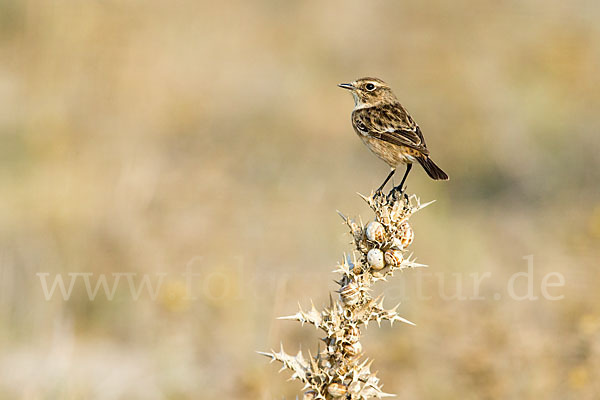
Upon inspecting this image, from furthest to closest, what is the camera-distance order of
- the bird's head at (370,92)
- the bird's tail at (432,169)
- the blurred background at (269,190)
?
the blurred background at (269,190) < the bird's head at (370,92) < the bird's tail at (432,169)

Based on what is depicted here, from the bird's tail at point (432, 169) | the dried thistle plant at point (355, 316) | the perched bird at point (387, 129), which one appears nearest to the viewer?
the dried thistle plant at point (355, 316)

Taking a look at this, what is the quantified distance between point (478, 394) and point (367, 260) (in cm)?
275

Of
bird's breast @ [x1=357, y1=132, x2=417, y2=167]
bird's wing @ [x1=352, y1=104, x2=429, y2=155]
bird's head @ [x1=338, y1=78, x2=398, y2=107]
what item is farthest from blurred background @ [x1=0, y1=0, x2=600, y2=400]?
bird's head @ [x1=338, y1=78, x2=398, y2=107]

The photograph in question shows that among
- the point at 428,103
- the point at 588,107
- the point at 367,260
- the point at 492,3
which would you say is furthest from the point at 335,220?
the point at 492,3

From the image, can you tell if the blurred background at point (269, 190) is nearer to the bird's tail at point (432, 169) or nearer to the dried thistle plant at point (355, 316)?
the bird's tail at point (432, 169)

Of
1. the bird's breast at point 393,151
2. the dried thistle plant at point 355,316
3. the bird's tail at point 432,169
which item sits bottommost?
the dried thistle plant at point 355,316

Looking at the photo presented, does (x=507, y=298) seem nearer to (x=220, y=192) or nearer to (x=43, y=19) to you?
(x=220, y=192)

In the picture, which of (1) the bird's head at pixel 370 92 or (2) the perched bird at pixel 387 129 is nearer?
(2) the perched bird at pixel 387 129

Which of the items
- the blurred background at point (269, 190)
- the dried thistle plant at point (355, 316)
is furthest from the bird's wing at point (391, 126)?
the dried thistle plant at point (355, 316)

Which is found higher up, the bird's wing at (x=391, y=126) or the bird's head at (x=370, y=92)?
the bird's head at (x=370, y=92)

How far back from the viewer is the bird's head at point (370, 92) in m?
4.35

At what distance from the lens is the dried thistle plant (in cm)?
193

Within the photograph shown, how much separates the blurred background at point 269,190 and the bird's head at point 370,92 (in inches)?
62.1

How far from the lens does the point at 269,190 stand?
25.9ft
